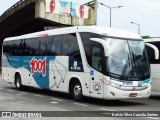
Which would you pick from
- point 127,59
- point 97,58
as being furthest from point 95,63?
point 127,59

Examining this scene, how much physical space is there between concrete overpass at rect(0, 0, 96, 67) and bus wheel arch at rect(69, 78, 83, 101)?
26.9 metres

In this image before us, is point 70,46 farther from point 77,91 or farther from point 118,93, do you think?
point 118,93

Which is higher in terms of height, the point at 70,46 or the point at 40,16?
the point at 40,16

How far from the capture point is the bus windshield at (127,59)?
14.9m

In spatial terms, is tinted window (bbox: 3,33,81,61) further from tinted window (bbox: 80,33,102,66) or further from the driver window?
the driver window

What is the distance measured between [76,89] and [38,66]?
414 centimetres

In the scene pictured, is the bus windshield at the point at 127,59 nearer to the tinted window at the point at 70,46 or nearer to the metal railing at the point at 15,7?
the tinted window at the point at 70,46

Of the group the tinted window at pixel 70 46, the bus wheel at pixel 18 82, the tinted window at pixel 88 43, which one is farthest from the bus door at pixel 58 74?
the bus wheel at pixel 18 82

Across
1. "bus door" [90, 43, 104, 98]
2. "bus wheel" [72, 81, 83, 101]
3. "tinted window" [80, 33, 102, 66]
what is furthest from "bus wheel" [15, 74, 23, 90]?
"bus door" [90, 43, 104, 98]

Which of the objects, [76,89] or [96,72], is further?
[76,89]

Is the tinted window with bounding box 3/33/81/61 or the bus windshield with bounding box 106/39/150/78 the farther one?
the tinted window with bounding box 3/33/81/61

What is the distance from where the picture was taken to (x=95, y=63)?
1539cm

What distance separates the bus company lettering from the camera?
776 inches

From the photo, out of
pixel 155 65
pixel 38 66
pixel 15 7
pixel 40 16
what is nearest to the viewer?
pixel 155 65
